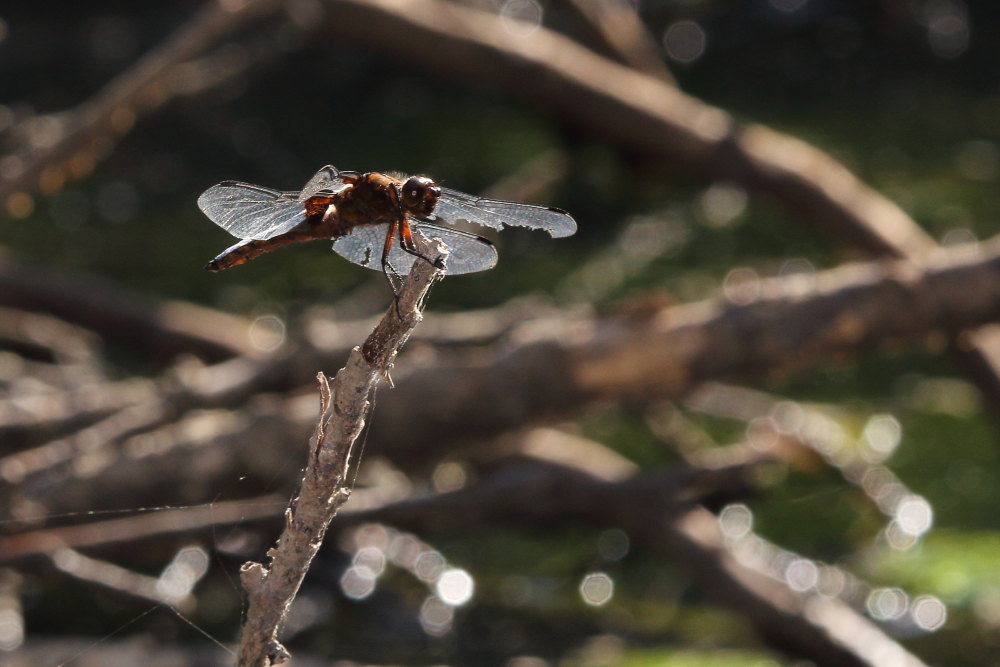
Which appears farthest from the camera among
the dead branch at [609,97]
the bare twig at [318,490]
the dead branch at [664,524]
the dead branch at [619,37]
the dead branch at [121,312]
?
the dead branch at [619,37]

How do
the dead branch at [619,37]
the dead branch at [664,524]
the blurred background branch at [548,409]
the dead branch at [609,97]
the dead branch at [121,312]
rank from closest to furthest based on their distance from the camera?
the dead branch at [664,524]
the blurred background branch at [548,409]
the dead branch at [121,312]
the dead branch at [609,97]
the dead branch at [619,37]

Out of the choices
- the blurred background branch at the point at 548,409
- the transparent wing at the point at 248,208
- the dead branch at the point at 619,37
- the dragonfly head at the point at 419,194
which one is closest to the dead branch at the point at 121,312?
the blurred background branch at the point at 548,409

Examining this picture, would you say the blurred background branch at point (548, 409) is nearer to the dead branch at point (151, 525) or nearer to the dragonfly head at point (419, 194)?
the dead branch at point (151, 525)

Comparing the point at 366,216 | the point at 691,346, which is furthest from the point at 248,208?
the point at 691,346

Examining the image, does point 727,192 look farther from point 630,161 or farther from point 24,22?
point 24,22

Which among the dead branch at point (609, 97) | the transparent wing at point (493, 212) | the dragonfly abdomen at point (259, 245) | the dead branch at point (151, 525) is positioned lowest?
the dead branch at point (151, 525)

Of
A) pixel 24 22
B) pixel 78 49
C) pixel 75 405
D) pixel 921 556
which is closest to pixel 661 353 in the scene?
pixel 921 556
